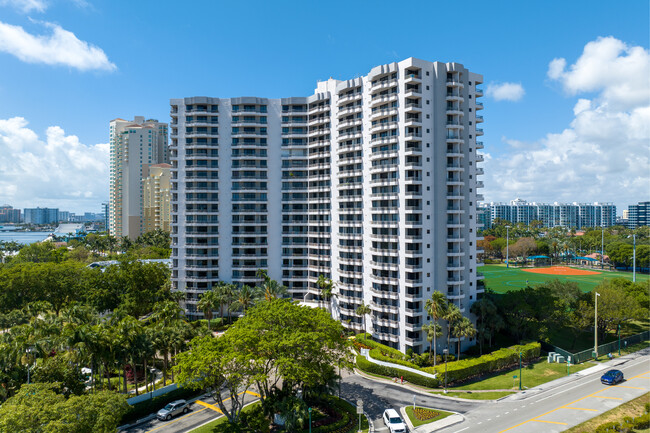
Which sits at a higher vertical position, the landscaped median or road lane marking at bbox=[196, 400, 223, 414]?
the landscaped median

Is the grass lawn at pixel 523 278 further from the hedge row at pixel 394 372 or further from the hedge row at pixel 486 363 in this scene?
the hedge row at pixel 394 372

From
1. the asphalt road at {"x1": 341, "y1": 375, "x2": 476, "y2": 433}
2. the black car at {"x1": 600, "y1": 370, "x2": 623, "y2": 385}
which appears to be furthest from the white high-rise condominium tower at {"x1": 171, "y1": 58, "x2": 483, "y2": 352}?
the black car at {"x1": 600, "y1": 370, "x2": 623, "y2": 385}

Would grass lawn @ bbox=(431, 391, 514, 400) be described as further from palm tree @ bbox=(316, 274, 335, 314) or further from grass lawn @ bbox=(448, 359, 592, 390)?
palm tree @ bbox=(316, 274, 335, 314)

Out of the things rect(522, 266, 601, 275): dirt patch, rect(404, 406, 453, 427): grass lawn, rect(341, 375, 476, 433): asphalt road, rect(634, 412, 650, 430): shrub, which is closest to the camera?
rect(634, 412, 650, 430): shrub

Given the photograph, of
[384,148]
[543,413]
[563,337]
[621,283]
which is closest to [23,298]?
[384,148]

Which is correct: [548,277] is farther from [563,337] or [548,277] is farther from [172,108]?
[172,108]

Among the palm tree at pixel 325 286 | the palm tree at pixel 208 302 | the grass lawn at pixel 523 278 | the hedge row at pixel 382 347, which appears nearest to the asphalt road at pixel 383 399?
the hedge row at pixel 382 347

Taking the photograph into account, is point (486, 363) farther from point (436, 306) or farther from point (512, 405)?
point (436, 306)

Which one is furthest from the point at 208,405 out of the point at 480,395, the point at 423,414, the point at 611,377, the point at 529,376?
the point at 611,377

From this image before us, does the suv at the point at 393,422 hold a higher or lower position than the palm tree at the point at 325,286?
lower
